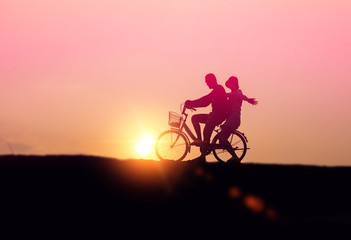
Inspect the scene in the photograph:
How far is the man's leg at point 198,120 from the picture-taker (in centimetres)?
1538

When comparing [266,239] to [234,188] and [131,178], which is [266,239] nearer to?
[234,188]

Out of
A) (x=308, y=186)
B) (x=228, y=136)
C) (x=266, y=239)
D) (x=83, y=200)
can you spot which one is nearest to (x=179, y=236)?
(x=266, y=239)

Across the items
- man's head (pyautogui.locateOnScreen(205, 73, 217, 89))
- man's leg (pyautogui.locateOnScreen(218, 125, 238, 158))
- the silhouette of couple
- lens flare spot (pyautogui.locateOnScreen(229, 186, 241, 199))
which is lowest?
lens flare spot (pyautogui.locateOnScreen(229, 186, 241, 199))

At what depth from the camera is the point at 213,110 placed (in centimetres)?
1511

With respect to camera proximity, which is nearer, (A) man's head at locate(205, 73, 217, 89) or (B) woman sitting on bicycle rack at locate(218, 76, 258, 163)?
(B) woman sitting on bicycle rack at locate(218, 76, 258, 163)

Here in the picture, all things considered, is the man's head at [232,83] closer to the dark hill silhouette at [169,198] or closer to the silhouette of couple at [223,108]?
the silhouette of couple at [223,108]

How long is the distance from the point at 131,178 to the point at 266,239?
308 cm

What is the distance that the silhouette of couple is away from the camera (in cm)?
1493

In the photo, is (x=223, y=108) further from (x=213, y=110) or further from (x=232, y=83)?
(x=232, y=83)

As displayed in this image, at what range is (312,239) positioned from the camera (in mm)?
8453

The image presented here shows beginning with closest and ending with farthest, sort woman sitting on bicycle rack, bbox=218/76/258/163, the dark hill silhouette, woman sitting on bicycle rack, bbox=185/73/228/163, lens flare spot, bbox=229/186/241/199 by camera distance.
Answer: the dark hill silhouette < lens flare spot, bbox=229/186/241/199 < woman sitting on bicycle rack, bbox=218/76/258/163 < woman sitting on bicycle rack, bbox=185/73/228/163

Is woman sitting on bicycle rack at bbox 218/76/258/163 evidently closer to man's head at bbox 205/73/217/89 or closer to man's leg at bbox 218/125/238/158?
man's leg at bbox 218/125/238/158

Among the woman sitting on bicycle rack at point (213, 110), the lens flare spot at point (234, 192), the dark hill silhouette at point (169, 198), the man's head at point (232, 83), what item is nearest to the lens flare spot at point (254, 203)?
the dark hill silhouette at point (169, 198)

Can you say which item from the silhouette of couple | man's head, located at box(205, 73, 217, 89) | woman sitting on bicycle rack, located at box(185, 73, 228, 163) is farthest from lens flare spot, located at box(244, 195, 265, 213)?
man's head, located at box(205, 73, 217, 89)
